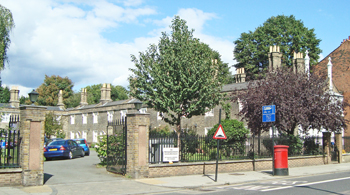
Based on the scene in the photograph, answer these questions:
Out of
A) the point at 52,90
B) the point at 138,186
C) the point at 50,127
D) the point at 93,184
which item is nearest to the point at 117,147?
the point at 93,184

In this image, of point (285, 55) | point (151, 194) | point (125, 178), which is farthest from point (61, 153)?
point (285, 55)

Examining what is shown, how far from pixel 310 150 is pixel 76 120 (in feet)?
137

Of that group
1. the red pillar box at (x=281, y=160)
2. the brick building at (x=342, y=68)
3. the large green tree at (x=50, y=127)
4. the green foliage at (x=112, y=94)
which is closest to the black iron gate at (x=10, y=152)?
the red pillar box at (x=281, y=160)

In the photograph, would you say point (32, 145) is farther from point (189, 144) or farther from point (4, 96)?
point (4, 96)

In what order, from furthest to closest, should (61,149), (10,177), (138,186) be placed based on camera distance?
(61,149), (138,186), (10,177)

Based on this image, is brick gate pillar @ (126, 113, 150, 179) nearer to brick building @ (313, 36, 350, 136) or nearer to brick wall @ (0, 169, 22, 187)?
brick wall @ (0, 169, 22, 187)

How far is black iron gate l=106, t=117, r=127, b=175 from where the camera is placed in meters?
15.1

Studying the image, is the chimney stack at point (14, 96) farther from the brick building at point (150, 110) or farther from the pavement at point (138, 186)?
the pavement at point (138, 186)

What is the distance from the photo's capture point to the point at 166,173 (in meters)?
15.1

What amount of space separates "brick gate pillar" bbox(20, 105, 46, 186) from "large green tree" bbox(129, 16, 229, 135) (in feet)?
27.4

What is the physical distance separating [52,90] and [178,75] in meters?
62.6

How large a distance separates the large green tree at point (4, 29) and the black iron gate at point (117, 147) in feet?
21.7

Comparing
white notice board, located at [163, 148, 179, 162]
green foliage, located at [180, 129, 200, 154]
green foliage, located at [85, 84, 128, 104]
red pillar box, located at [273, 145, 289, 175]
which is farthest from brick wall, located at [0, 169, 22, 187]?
green foliage, located at [85, 84, 128, 104]

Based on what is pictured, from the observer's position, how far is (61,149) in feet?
76.6
